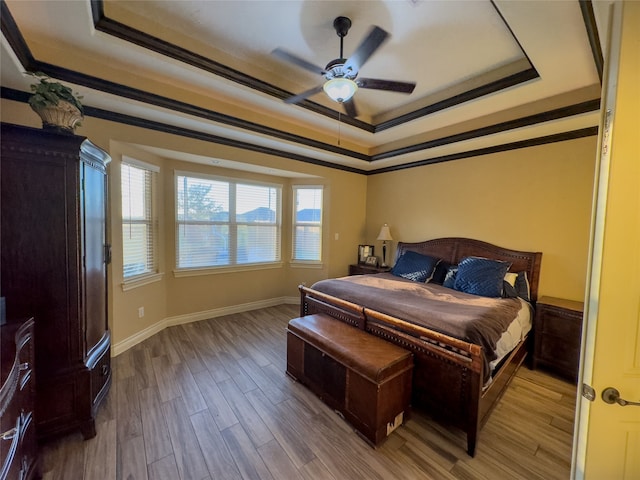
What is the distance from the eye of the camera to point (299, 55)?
2.41 metres

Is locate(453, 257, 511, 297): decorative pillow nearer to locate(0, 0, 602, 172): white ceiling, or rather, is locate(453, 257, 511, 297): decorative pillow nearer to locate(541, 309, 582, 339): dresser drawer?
locate(541, 309, 582, 339): dresser drawer

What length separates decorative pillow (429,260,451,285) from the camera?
11.7ft

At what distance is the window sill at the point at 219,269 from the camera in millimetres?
3725

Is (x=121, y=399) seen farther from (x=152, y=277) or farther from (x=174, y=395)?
(x=152, y=277)

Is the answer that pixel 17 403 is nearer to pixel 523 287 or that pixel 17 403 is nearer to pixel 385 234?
pixel 523 287

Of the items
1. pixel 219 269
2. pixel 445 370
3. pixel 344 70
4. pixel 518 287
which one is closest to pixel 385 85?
pixel 344 70

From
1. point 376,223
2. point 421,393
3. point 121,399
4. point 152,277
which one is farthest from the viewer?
point 376,223

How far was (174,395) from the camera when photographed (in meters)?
2.23

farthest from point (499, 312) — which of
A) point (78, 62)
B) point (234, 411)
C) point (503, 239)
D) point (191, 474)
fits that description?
point (78, 62)

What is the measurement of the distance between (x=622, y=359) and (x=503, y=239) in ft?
9.46

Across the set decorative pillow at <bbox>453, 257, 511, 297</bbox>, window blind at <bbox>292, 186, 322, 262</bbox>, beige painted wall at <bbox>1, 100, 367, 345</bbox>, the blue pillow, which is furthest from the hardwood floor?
window blind at <bbox>292, 186, 322, 262</bbox>

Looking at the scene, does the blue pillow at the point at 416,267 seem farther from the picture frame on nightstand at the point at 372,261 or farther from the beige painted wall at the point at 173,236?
the beige painted wall at the point at 173,236

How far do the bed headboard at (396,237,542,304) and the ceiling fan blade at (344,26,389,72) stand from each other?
2.80 metres

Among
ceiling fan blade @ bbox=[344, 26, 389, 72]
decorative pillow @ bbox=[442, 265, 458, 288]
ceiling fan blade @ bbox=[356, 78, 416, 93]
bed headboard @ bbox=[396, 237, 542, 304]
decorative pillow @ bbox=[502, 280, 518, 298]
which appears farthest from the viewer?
decorative pillow @ bbox=[442, 265, 458, 288]
